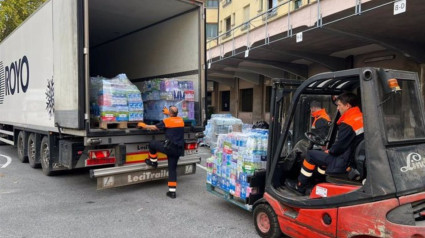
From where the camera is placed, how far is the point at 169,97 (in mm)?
6203

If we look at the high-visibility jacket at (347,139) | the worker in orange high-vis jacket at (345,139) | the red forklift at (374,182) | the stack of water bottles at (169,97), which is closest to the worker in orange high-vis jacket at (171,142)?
the stack of water bottles at (169,97)

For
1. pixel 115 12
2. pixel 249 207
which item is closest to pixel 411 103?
pixel 249 207

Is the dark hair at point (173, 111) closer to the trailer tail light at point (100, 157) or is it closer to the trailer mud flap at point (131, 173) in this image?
the trailer mud flap at point (131, 173)

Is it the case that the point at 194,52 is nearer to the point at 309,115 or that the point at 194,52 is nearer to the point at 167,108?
the point at 167,108

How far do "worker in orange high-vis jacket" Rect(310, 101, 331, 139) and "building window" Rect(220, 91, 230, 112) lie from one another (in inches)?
948

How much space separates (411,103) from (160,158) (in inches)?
166

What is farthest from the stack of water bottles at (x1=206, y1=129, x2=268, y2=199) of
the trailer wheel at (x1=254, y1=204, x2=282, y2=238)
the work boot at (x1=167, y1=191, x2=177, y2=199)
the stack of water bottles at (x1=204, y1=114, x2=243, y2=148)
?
the stack of water bottles at (x1=204, y1=114, x2=243, y2=148)

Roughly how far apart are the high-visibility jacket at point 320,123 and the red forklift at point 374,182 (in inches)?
20.9

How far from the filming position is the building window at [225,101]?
29009 mm

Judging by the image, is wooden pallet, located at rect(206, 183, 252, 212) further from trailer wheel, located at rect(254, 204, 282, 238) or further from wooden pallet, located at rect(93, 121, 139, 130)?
wooden pallet, located at rect(93, 121, 139, 130)

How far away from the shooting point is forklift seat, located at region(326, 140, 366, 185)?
3.17 meters

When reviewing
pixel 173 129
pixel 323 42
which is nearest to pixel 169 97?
pixel 173 129

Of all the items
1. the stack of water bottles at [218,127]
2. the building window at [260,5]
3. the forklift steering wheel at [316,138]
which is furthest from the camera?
the building window at [260,5]

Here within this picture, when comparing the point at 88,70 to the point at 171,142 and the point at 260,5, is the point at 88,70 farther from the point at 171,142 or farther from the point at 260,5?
the point at 260,5
